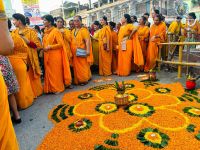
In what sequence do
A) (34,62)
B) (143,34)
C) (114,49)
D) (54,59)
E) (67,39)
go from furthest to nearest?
1. (114,49)
2. (143,34)
3. (67,39)
4. (54,59)
5. (34,62)

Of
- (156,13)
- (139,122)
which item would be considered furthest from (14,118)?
(156,13)

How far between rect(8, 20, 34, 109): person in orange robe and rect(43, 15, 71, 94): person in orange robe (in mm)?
870

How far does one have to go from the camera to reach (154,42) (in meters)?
6.51

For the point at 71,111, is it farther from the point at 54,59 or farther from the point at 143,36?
the point at 143,36

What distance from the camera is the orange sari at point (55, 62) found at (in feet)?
16.5

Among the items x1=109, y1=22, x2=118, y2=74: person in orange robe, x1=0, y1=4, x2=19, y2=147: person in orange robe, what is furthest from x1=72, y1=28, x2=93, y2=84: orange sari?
x1=0, y1=4, x2=19, y2=147: person in orange robe

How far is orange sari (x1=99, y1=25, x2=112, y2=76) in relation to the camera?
21.6 ft

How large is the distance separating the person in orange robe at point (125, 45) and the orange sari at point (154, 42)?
1.99ft

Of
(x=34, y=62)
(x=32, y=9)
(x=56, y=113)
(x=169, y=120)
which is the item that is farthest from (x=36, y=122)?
(x=32, y=9)

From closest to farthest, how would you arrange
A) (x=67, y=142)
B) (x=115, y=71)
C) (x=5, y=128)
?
1. (x=5, y=128)
2. (x=67, y=142)
3. (x=115, y=71)

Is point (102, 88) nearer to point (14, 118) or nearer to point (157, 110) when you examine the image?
point (157, 110)

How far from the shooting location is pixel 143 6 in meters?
23.9

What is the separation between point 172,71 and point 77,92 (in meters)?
2.96

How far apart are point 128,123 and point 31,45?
270cm
